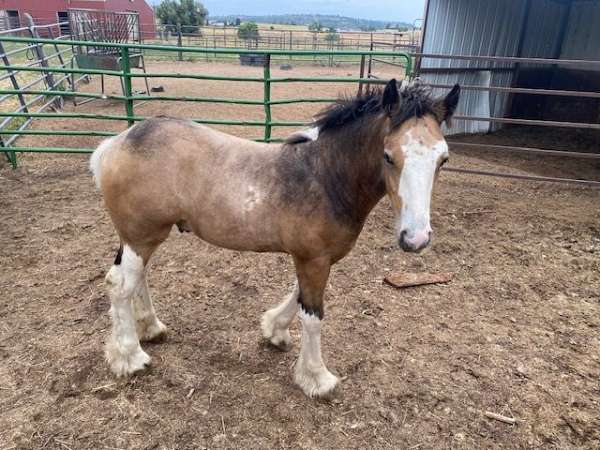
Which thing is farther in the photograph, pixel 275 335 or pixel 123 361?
pixel 275 335

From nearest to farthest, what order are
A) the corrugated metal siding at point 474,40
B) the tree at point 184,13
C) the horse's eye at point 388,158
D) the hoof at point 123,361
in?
the horse's eye at point 388,158 < the hoof at point 123,361 < the corrugated metal siding at point 474,40 < the tree at point 184,13

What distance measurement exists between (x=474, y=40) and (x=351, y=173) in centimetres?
785

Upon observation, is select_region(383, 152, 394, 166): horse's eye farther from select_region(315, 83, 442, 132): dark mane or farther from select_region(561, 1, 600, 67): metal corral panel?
select_region(561, 1, 600, 67): metal corral panel

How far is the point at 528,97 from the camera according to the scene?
10.1m

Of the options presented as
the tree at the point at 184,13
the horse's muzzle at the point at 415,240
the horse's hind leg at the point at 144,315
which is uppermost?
the tree at the point at 184,13

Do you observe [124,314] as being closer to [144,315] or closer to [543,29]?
[144,315]

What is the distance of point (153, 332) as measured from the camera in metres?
3.00

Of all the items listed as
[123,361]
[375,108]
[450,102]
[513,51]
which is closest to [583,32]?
[513,51]

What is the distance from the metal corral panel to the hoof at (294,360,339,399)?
1049 cm

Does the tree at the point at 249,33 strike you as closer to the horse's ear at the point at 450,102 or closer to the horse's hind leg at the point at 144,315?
the horse's hind leg at the point at 144,315

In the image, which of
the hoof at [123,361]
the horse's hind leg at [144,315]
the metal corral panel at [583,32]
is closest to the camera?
the hoof at [123,361]

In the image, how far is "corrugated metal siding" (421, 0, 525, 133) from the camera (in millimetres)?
7926

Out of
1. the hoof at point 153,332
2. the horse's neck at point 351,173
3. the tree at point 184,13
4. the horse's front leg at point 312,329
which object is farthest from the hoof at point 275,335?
the tree at point 184,13

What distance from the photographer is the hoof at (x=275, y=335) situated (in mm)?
3025
